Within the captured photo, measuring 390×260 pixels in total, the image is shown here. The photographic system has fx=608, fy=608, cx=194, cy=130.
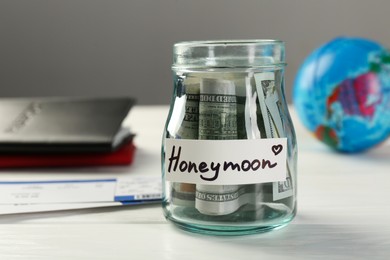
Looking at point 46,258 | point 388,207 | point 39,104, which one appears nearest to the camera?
point 46,258

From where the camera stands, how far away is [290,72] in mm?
2715

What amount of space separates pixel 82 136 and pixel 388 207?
0.46m

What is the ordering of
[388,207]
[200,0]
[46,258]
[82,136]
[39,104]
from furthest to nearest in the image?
[200,0]
[39,104]
[82,136]
[388,207]
[46,258]

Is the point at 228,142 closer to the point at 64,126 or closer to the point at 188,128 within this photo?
the point at 188,128

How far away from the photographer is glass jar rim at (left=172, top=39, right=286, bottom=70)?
530mm

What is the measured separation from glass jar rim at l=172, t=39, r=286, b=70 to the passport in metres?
0.38

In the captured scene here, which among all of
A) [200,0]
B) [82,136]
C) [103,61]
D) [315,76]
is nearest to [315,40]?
[200,0]

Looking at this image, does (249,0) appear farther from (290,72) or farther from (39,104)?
(39,104)

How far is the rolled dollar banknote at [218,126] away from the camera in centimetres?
52

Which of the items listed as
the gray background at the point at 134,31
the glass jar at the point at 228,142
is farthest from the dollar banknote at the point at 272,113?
the gray background at the point at 134,31

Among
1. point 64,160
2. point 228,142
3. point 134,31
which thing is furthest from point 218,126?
point 134,31

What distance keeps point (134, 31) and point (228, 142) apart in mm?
2211

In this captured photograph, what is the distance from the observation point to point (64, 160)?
903 millimetres

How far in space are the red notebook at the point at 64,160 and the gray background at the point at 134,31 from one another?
178cm
